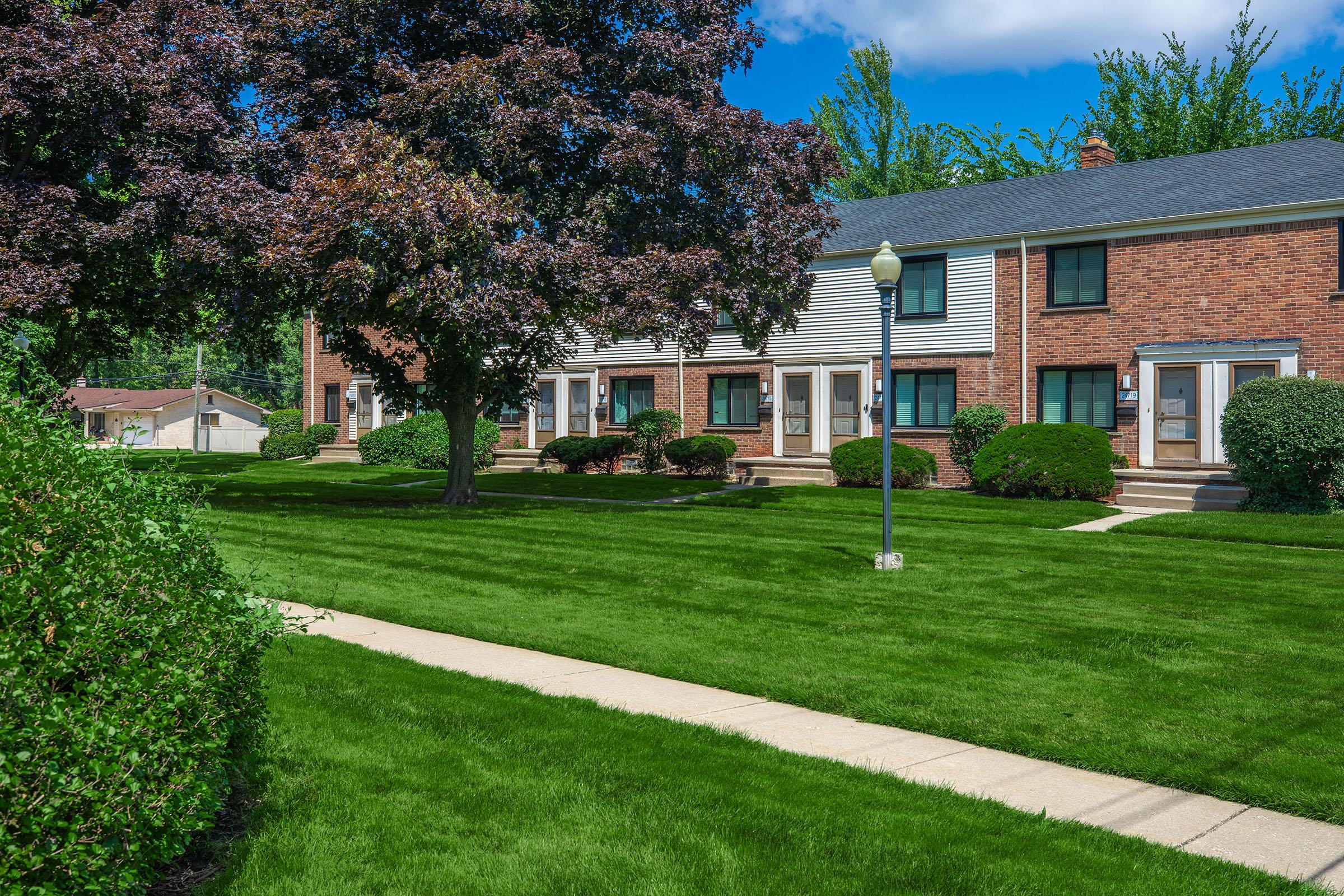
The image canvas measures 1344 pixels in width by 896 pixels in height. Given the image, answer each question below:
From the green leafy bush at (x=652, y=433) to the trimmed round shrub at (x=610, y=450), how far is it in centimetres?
30

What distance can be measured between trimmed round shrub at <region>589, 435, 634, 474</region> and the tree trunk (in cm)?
986

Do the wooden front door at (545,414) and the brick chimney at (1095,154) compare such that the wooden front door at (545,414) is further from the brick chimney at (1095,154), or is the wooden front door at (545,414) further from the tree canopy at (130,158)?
the brick chimney at (1095,154)

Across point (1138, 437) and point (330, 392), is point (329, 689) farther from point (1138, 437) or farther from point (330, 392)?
point (330, 392)

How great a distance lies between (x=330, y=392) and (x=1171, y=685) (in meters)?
39.1

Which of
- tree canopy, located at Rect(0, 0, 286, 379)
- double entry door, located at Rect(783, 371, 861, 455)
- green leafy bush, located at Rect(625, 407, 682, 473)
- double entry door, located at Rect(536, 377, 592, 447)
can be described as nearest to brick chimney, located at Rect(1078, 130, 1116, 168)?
double entry door, located at Rect(783, 371, 861, 455)

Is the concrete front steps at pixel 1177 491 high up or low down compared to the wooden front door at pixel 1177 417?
down

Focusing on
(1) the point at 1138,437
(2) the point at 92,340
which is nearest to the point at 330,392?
(2) the point at 92,340

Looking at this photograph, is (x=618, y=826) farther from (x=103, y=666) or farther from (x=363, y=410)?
(x=363, y=410)

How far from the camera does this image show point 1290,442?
18797 mm

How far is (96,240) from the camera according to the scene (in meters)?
16.5

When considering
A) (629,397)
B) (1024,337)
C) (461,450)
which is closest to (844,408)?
(1024,337)

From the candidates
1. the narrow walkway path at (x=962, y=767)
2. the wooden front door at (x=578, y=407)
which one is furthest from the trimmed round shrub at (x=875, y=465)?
the narrow walkway path at (x=962, y=767)

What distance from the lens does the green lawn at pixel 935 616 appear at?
6.38 metres

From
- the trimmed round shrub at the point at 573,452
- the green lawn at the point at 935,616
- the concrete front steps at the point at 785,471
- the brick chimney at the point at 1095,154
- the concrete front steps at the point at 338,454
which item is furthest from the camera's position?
the concrete front steps at the point at 338,454
